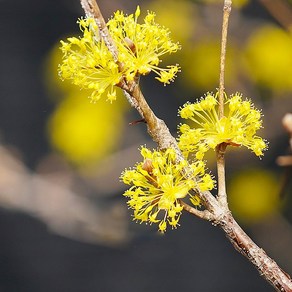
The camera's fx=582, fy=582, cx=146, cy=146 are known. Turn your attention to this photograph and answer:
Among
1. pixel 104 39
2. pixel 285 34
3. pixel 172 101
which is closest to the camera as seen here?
pixel 104 39

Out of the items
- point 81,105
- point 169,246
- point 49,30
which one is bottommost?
point 169,246

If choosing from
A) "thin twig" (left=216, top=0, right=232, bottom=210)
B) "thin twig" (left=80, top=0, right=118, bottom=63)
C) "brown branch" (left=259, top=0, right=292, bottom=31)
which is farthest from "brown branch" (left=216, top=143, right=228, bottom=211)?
"brown branch" (left=259, top=0, right=292, bottom=31)

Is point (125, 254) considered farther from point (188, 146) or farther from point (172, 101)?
point (188, 146)

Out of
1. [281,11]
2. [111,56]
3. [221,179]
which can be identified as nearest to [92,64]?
[111,56]

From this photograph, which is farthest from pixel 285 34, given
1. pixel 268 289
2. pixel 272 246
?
pixel 268 289

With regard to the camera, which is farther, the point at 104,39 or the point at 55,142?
the point at 55,142

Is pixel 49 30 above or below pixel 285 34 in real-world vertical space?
above

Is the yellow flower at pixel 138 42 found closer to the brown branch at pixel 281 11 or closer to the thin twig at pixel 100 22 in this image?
the thin twig at pixel 100 22

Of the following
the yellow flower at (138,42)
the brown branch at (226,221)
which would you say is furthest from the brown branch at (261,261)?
the yellow flower at (138,42)
